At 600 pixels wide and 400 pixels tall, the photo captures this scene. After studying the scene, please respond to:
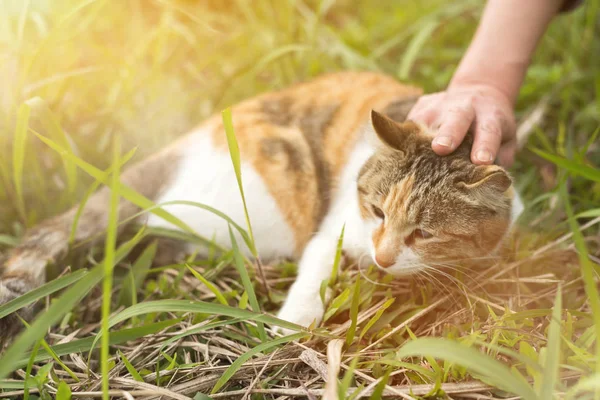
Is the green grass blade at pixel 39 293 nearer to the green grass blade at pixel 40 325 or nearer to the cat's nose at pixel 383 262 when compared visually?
the green grass blade at pixel 40 325

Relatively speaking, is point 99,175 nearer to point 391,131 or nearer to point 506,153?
point 391,131

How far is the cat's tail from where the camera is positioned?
1572 mm

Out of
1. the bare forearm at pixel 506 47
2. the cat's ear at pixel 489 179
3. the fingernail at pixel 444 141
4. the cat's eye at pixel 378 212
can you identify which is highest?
the bare forearm at pixel 506 47

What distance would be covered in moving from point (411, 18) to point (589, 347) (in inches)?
114

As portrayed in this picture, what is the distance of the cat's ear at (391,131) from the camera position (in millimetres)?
1557

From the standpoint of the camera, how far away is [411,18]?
141 inches

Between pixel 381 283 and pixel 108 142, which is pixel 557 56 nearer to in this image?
pixel 381 283

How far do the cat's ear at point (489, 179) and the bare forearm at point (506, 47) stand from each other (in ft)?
1.77

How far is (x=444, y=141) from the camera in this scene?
5.02ft

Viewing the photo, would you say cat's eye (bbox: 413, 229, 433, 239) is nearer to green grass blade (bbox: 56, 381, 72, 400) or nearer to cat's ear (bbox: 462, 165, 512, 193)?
cat's ear (bbox: 462, 165, 512, 193)

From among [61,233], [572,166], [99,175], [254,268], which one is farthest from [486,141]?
[61,233]

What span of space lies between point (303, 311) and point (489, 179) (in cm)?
75

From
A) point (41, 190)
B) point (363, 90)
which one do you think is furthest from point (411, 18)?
point (41, 190)

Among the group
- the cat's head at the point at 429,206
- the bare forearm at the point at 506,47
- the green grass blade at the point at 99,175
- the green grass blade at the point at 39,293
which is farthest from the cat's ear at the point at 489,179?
the green grass blade at the point at 39,293
